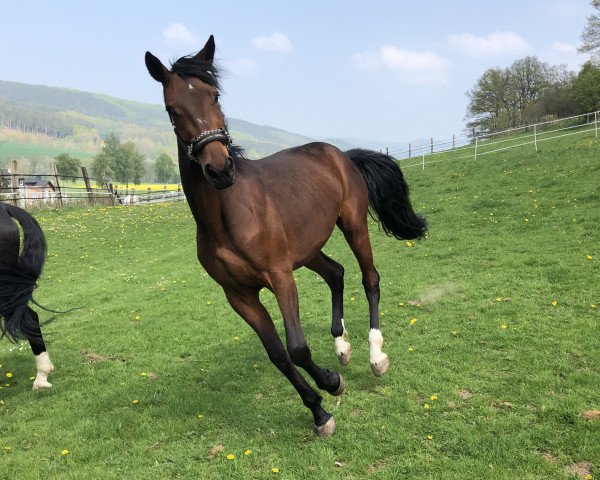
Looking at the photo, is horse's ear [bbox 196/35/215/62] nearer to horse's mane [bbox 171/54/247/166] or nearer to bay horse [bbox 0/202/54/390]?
horse's mane [bbox 171/54/247/166]

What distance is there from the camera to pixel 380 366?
5.13 metres

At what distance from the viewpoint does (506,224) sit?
13.0m

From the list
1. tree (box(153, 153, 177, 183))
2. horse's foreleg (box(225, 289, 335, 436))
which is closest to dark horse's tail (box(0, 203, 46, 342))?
horse's foreleg (box(225, 289, 335, 436))

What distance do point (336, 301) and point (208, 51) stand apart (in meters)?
3.48

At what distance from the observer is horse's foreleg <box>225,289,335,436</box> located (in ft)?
13.6

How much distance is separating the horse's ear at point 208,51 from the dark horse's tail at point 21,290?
3.85 meters

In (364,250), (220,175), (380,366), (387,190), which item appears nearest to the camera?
(220,175)

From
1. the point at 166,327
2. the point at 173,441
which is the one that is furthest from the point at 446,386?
the point at 166,327

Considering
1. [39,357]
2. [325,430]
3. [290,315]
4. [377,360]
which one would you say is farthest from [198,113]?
[39,357]

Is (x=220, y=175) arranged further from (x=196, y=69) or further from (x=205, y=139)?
(x=196, y=69)

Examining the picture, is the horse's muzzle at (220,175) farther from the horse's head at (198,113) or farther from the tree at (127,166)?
the tree at (127,166)

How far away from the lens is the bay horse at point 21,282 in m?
5.62

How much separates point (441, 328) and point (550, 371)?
1.82 metres

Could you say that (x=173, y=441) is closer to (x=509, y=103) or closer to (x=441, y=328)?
(x=441, y=328)
